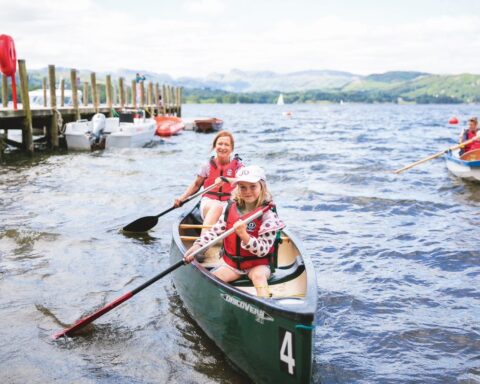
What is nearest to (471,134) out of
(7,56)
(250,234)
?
(250,234)

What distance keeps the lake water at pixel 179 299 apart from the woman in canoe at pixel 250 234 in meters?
0.84

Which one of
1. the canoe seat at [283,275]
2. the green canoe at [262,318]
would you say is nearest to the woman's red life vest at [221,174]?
the green canoe at [262,318]

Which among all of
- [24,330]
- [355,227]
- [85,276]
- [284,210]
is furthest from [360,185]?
[24,330]

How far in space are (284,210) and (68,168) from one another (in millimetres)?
8232

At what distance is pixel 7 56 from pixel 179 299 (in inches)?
584

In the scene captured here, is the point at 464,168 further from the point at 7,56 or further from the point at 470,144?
the point at 7,56

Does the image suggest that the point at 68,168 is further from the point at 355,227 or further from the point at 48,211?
the point at 355,227

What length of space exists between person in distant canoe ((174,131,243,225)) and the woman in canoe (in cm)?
205

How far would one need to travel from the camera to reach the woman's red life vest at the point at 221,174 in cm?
741

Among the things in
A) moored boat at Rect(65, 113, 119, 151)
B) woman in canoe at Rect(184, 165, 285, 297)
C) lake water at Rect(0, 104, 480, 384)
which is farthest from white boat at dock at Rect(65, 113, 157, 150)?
woman in canoe at Rect(184, 165, 285, 297)

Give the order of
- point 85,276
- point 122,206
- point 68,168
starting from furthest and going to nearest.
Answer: point 68,168 < point 122,206 < point 85,276

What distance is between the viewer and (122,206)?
11.1 meters

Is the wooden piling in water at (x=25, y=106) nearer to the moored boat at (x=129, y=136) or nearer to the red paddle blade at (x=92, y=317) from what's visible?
the moored boat at (x=129, y=136)

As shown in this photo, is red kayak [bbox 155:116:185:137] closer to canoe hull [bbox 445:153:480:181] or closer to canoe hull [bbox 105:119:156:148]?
canoe hull [bbox 105:119:156:148]
